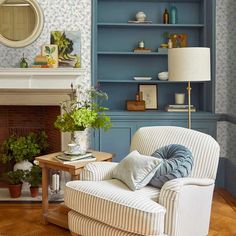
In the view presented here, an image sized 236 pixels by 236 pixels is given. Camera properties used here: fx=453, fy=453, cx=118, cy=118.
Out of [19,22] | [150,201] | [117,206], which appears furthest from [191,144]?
[19,22]

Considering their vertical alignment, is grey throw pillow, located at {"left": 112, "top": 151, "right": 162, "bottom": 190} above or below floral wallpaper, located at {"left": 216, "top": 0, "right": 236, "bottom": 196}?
below

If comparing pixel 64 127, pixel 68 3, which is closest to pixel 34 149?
pixel 64 127

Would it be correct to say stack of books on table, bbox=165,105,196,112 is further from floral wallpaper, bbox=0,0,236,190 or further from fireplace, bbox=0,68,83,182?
fireplace, bbox=0,68,83,182

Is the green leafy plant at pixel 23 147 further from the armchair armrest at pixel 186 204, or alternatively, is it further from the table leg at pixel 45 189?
Result: the armchair armrest at pixel 186 204

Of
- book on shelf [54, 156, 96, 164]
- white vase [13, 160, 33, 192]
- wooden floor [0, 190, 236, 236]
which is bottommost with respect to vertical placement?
wooden floor [0, 190, 236, 236]

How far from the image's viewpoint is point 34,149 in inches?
194

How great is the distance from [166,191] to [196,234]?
0.47 m

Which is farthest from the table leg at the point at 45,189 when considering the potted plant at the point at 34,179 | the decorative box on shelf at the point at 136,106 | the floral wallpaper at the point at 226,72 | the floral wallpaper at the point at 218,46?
the floral wallpaper at the point at 226,72

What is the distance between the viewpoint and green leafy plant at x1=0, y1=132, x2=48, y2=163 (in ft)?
16.0

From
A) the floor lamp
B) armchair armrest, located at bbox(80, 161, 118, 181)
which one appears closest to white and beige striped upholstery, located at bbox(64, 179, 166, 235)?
armchair armrest, located at bbox(80, 161, 118, 181)

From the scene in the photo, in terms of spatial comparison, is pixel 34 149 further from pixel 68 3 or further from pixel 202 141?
pixel 202 141

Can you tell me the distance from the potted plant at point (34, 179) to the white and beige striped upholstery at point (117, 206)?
4.46 ft

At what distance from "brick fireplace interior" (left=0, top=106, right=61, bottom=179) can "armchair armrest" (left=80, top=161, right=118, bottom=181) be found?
1630 mm

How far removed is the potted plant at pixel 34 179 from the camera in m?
4.64
